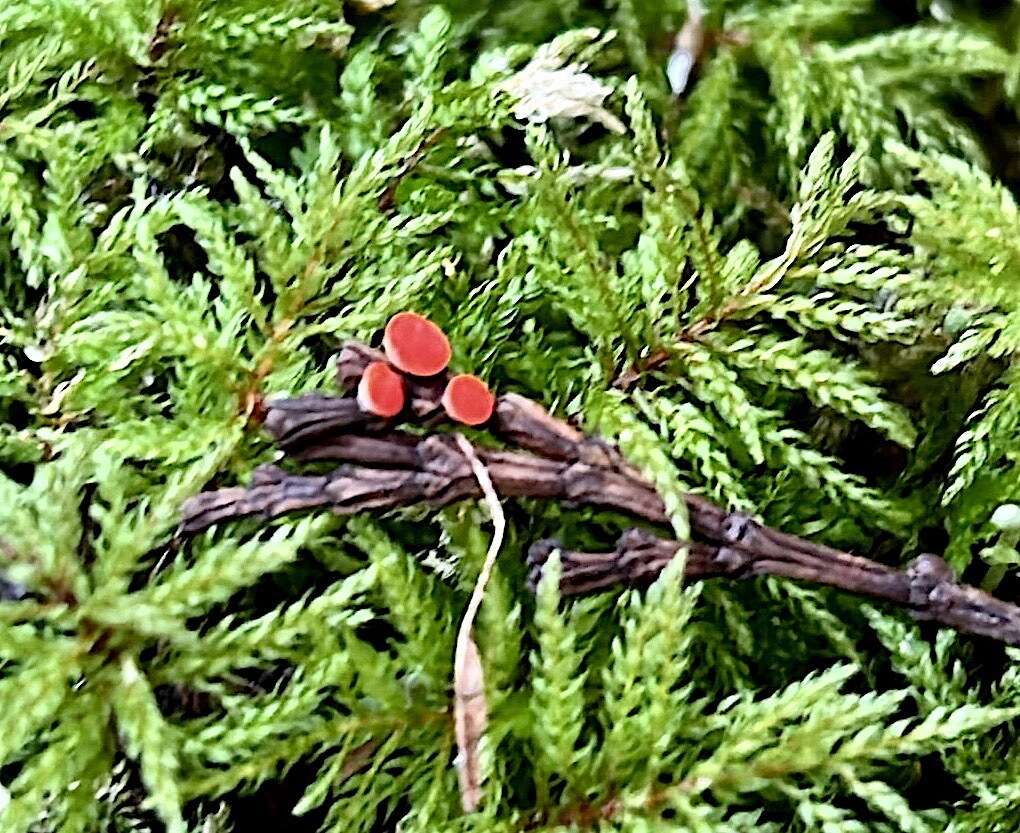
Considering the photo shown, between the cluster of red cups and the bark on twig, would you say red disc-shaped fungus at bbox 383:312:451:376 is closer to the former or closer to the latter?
the cluster of red cups

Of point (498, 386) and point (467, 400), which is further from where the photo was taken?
point (498, 386)

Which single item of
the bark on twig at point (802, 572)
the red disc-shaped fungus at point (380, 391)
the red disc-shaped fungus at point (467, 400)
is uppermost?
the red disc-shaped fungus at point (380, 391)

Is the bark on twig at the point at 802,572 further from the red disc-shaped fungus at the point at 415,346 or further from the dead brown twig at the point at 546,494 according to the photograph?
the red disc-shaped fungus at the point at 415,346

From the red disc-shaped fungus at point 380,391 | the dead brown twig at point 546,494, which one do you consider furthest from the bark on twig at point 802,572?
the red disc-shaped fungus at point 380,391

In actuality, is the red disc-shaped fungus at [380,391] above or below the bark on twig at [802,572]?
above

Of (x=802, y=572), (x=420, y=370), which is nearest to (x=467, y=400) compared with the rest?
(x=420, y=370)

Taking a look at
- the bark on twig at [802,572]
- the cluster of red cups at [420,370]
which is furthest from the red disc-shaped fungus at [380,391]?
the bark on twig at [802,572]

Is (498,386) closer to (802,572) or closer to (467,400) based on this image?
(467,400)
